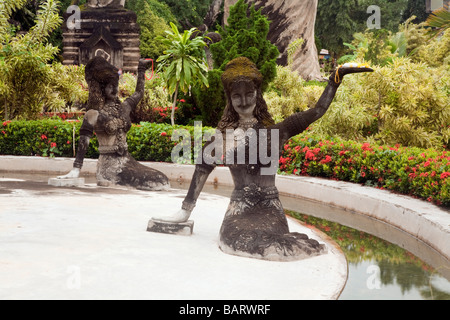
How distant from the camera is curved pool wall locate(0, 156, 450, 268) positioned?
5.82 m

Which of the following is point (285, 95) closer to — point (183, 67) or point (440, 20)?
point (183, 67)

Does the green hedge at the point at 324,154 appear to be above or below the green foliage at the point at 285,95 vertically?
below

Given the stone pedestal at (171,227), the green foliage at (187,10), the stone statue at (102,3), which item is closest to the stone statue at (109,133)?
the stone pedestal at (171,227)

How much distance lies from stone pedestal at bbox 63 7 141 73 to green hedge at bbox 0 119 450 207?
1475 centimetres

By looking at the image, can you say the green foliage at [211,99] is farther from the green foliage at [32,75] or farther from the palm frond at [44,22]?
the palm frond at [44,22]

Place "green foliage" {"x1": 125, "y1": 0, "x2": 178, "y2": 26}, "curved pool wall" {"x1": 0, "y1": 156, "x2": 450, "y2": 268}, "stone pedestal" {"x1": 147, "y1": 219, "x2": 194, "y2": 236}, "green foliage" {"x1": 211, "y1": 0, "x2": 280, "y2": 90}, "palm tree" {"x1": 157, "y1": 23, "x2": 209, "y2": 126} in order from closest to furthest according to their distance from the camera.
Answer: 1. "stone pedestal" {"x1": 147, "y1": 219, "x2": 194, "y2": 236}
2. "curved pool wall" {"x1": 0, "y1": 156, "x2": 450, "y2": 268}
3. "green foliage" {"x1": 211, "y1": 0, "x2": 280, "y2": 90}
4. "palm tree" {"x1": 157, "y1": 23, "x2": 209, "y2": 126}
5. "green foliage" {"x1": 125, "y1": 0, "x2": 178, "y2": 26}

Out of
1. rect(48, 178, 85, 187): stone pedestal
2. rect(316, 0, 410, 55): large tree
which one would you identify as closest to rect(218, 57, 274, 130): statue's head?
rect(48, 178, 85, 187): stone pedestal

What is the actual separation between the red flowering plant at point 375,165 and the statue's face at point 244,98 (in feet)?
8.54

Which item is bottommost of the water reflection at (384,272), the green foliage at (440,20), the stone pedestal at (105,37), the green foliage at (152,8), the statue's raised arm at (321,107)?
the water reflection at (384,272)

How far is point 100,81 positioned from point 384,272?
16.9 ft

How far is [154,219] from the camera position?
571cm

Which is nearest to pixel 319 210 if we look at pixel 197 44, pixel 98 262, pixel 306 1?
pixel 98 262

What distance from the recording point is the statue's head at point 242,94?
203 inches

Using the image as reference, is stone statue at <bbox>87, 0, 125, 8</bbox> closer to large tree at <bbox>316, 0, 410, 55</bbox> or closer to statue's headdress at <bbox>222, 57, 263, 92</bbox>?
large tree at <bbox>316, 0, 410, 55</bbox>
